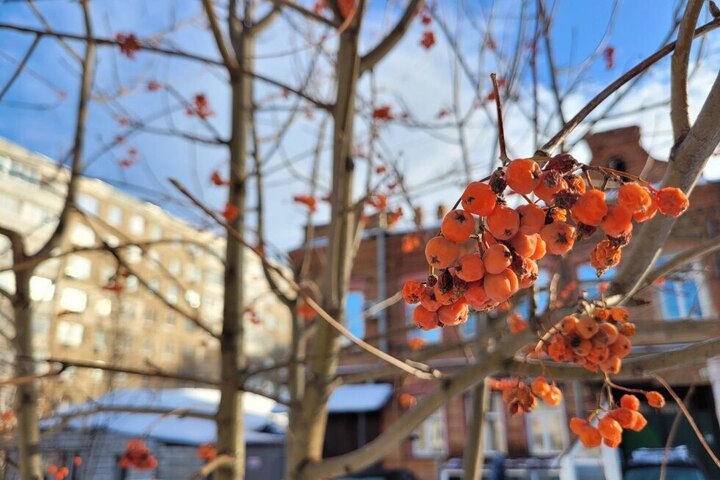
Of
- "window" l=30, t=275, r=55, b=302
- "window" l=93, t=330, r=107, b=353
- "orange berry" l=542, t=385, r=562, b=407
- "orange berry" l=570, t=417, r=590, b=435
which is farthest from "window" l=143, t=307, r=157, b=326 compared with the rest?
"orange berry" l=570, t=417, r=590, b=435

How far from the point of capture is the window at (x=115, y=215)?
26750 mm

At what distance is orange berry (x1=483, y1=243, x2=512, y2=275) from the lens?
779 millimetres

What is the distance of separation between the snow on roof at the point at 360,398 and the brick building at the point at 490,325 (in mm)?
283

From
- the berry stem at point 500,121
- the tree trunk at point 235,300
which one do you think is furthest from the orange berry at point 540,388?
the tree trunk at point 235,300

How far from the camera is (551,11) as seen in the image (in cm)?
225

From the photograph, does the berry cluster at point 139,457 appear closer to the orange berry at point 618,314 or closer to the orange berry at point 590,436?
the orange berry at point 590,436

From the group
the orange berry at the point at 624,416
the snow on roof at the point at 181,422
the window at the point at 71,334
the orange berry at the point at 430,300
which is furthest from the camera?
the window at the point at 71,334

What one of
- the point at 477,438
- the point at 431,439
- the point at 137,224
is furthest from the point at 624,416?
the point at 137,224

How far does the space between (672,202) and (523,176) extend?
270 millimetres

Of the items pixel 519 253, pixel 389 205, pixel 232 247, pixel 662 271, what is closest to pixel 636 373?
pixel 662 271

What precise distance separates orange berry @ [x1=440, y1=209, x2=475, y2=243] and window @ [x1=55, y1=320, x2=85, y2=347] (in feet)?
81.5

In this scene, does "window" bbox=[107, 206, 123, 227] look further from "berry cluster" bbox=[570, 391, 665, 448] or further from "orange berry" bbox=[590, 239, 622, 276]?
"orange berry" bbox=[590, 239, 622, 276]

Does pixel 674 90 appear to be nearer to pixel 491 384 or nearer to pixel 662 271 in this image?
pixel 662 271

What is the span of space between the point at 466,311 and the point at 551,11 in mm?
1862
